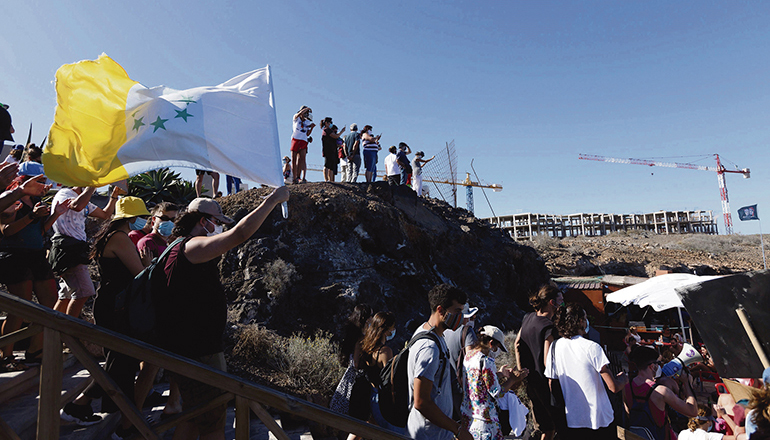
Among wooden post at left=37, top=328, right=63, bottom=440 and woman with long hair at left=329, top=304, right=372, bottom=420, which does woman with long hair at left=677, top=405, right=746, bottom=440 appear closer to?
woman with long hair at left=329, top=304, right=372, bottom=420

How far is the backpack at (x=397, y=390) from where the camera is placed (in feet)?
9.50

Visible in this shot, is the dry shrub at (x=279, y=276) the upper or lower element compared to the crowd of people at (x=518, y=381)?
upper

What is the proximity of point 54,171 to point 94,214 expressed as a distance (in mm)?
1109

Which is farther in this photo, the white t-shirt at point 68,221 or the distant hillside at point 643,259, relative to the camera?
the distant hillside at point 643,259

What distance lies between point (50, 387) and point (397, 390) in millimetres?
1937

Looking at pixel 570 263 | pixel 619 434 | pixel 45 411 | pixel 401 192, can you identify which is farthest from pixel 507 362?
pixel 570 263

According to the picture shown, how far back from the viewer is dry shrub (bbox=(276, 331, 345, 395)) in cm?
585

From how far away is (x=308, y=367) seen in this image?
5988mm

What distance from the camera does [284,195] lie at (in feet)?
8.82

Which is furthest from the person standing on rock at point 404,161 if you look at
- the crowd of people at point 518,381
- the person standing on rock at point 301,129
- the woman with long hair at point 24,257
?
the woman with long hair at point 24,257

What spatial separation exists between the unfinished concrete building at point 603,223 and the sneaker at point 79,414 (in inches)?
2203

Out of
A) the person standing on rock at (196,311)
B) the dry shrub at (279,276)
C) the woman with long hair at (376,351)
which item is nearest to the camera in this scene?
the person standing on rock at (196,311)

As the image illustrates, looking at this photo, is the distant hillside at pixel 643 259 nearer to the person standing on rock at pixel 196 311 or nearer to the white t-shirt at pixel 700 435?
the white t-shirt at pixel 700 435

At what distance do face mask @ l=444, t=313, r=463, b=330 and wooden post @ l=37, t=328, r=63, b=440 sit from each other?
2249 millimetres
